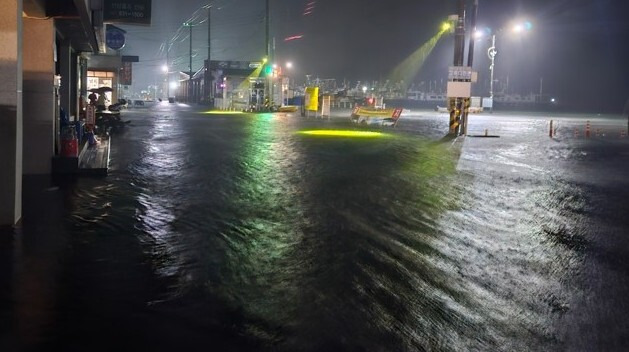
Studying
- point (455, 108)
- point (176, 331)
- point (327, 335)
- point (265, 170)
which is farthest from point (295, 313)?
point (455, 108)

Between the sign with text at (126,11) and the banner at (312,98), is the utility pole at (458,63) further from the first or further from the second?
the banner at (312,98)

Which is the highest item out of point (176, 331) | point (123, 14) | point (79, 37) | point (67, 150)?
point (123, 14)

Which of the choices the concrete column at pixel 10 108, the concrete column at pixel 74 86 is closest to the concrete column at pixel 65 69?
the concrete column at pixel 74 86

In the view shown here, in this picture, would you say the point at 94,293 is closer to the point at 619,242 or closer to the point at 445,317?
the point at 445,317

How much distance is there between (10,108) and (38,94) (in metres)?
4.99

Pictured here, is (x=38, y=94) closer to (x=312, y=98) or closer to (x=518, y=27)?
(x=312, y=98)

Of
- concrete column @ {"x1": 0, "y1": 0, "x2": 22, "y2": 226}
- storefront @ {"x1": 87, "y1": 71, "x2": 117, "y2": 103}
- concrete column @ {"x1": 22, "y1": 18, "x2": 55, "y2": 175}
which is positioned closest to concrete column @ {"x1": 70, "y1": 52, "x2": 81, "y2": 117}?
concrete column @ {"x1": 22, "y1": 18, "x2": 55, "y2": 175}

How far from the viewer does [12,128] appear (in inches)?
328

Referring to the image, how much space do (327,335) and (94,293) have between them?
2.35m

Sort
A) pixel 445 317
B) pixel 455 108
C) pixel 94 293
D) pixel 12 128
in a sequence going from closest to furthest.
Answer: pixel 445 317, pixel 94 293, pixel 12 128, pixel 455 108

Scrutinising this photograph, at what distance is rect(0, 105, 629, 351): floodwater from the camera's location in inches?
196

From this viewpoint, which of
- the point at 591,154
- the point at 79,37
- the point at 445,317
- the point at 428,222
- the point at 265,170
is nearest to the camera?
the point at 445,317

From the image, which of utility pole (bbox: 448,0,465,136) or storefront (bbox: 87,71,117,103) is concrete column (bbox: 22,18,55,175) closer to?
utility pole (bbox: 448,0,465,136)

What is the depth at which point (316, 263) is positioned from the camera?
277 inches
